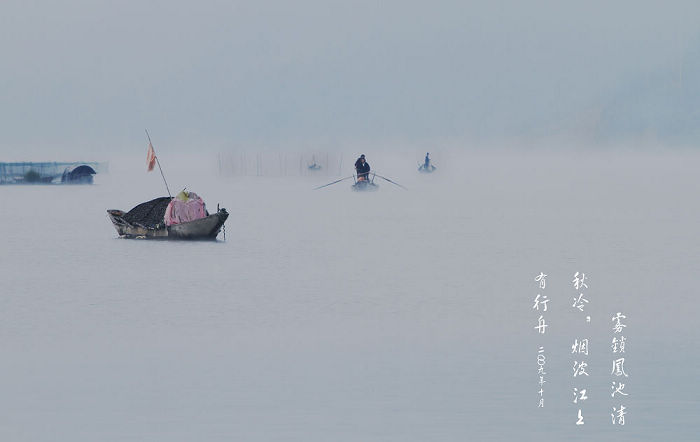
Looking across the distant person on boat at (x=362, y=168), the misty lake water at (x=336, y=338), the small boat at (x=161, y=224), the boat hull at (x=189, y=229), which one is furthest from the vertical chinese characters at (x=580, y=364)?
the distant person on boat at (x=362, y=168)

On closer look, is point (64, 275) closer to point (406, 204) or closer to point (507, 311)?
point (507, 311)

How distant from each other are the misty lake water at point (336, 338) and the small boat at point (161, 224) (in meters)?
0.60

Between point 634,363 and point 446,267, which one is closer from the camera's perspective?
point 634,363

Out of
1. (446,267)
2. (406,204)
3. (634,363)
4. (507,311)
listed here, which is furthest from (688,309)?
(406,204)

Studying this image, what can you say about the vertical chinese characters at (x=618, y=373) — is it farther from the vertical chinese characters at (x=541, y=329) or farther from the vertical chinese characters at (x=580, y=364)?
the vertical chinese characters at (x=541, y=329)

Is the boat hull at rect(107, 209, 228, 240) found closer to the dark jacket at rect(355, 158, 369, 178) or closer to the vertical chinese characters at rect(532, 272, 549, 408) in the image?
the vertical chinese characters at rect(532, 272, 549, 408)

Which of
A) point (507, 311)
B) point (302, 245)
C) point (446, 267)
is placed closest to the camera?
point (507, 311)

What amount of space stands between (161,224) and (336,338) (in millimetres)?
24546

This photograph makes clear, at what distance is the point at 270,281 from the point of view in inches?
1346

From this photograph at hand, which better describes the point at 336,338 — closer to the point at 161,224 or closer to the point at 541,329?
the point at 541,329

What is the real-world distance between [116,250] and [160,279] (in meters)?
11.6

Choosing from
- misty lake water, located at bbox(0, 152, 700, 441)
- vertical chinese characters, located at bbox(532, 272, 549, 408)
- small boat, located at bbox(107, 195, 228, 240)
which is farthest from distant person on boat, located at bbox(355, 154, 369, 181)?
vertical chinese characters, located at bbox(532, 272, 549, 408)

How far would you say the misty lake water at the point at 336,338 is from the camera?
626 inches

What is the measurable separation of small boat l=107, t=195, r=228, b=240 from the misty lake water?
0.60 meters
